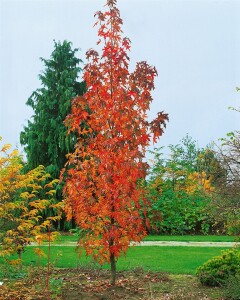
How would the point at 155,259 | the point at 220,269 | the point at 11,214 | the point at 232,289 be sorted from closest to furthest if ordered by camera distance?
1. the point at 232,289
2. the point at 220,269
3. the point at 11,214
4. the point at 155,259

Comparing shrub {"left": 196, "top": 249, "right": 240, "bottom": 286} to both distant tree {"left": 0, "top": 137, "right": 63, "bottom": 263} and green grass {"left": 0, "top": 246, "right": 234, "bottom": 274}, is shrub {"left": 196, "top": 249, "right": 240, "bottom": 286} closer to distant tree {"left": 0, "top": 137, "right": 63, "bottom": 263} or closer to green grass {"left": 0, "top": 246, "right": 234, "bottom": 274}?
green grass {"left": 0, "top": 246, "right": 234, "bottom": 274}

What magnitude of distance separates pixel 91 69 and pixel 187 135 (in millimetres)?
19852

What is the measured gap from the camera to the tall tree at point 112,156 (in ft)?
25.1

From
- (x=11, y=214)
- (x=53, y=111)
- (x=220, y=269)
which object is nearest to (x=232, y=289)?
(x=220, y=269)

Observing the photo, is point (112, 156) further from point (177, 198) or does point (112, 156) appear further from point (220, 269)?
point (177, 198)

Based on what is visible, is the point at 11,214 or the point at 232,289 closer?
the point at 232,289

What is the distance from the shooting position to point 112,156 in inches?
303

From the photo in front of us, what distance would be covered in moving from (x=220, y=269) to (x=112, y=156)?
97.9 inches

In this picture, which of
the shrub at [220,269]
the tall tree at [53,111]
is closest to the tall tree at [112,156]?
the shrub at [220,269]

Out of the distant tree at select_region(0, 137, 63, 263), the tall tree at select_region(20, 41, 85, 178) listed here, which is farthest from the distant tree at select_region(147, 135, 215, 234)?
the distant tree at select_region(0, 137, 63, 263)

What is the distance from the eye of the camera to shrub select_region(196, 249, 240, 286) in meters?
8.13

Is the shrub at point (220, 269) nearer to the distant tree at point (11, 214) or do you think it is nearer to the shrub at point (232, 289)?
the shrub at point (232, 289)

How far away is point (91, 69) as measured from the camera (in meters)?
8.21

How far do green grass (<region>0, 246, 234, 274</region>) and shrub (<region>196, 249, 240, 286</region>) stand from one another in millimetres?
1233
